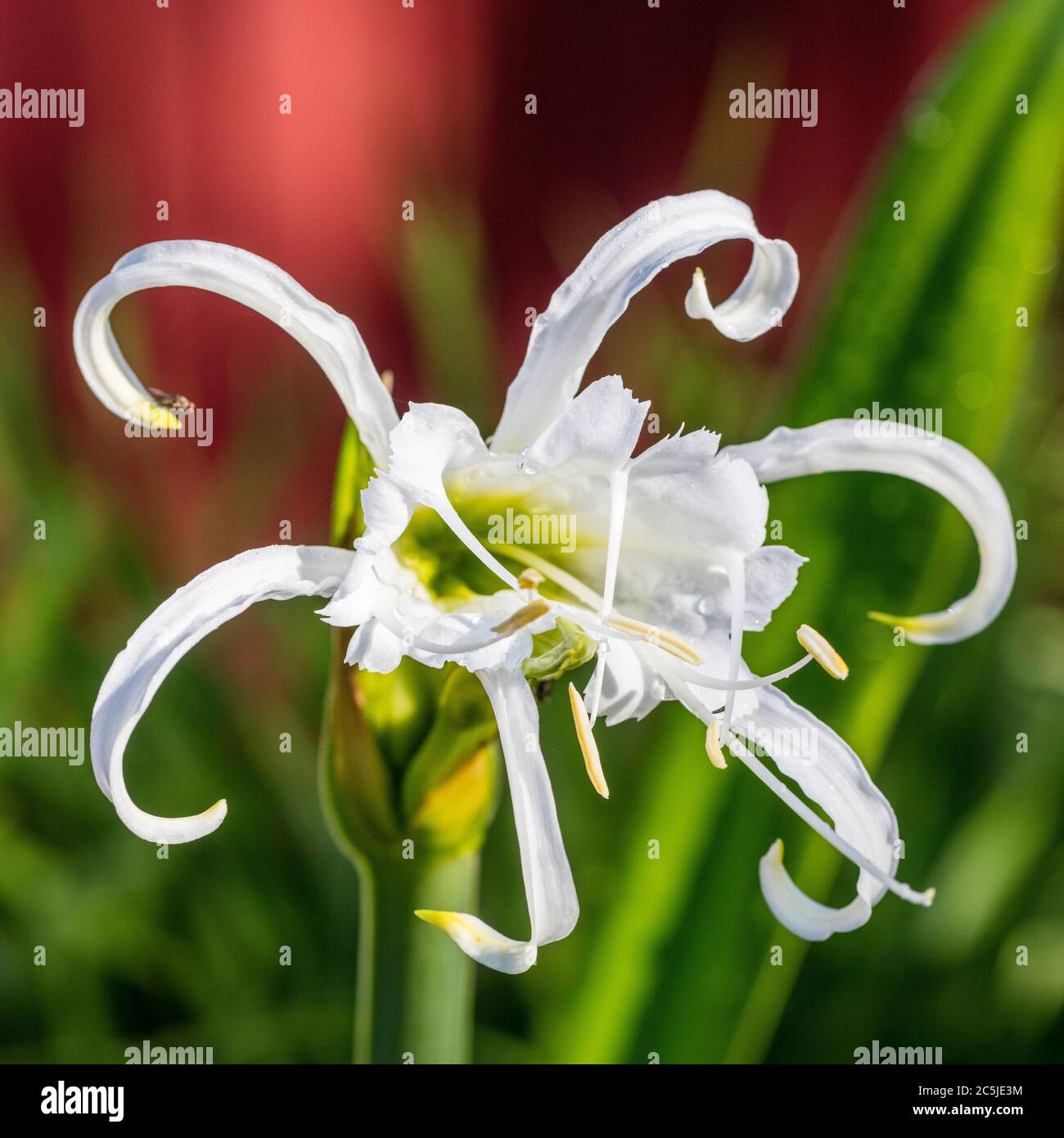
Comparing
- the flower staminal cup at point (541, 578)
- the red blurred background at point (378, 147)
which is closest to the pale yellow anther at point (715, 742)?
the flower staminal cup at point (541, 578)

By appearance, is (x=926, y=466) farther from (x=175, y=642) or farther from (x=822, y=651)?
(x=175, y=642)

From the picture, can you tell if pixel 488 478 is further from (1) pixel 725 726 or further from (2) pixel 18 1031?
(2) pixel 18 1031

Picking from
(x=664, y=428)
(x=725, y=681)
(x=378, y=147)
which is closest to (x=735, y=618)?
(x=725, y=681)

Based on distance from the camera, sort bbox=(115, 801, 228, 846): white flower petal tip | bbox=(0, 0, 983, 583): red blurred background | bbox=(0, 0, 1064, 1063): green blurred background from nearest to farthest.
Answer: bbox=(115, 801, 228, 846): white flower petal tip → bbox=(0, 0, 1064, 1063): green blurred background → bbox=(0, 0, 983, 583): red blurred background

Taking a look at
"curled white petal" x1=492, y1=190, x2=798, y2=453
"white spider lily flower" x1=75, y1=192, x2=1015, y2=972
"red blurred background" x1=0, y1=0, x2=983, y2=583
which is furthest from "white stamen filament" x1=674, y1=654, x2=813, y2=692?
"red blurred background" x1=0, y1=0, x2=983, y2=583

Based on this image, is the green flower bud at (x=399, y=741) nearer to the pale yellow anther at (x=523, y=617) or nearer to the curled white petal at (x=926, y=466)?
the pale yellow anther at (x=523, y=617)

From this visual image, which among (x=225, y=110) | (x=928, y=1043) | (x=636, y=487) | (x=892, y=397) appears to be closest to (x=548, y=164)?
(x=225, y=110)

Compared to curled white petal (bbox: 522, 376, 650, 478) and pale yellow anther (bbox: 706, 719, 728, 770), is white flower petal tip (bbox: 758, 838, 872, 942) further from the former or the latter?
curled white petal (bbox: 522, 376, 650, 478)
